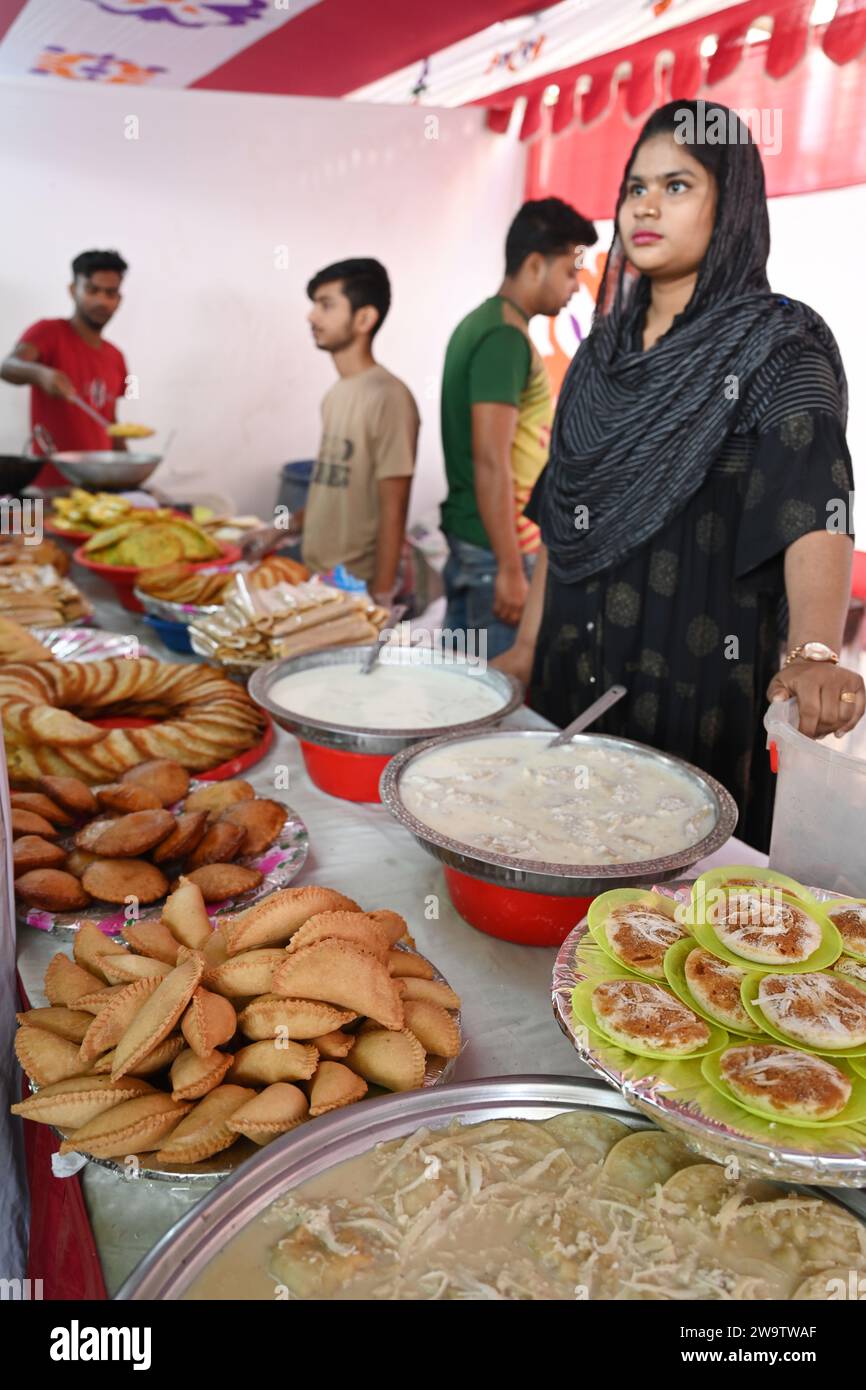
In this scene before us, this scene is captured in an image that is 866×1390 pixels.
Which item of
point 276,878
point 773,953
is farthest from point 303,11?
point 773,953

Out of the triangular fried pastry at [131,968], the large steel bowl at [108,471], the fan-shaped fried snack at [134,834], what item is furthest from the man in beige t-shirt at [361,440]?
the triangular fried pastry at [131,968]

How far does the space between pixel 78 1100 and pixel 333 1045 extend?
8.0 inches

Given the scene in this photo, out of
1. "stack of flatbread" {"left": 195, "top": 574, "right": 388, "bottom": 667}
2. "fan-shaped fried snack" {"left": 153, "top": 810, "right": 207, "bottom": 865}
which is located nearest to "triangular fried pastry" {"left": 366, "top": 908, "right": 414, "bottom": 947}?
"fan-shaped fried snack" {"left": 153, "top": 810, "right": 207, "bottom": 865}

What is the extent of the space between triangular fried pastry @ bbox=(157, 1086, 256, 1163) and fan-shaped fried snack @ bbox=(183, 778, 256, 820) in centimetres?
58

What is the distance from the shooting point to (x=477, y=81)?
18.6ft

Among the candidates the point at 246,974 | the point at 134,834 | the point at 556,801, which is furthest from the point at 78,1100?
the point at 556,801

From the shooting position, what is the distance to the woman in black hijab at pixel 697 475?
1.71 metres

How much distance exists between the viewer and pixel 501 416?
3287mm

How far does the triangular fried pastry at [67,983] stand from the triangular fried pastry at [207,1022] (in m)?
0.15

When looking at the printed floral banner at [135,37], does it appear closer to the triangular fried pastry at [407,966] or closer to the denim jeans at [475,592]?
the denim jeans at [475,592]

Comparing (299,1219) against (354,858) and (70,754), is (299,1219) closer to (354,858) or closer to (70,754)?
(354,858)

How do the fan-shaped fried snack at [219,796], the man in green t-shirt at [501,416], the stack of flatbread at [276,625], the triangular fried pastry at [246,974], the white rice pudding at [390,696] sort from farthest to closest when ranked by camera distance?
the man in green t-shirt at [501,416] < the stack of flatbread at [276,625] < the white rice pudding at [390,696] < the fan-shaped fried snack at [219,796] < the triangular fried pastry at [246,974]

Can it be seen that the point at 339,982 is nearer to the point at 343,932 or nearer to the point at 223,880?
the point at 343,932

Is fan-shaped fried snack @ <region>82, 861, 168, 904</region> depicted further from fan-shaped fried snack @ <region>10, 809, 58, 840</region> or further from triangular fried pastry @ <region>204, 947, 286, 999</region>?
triangular fried pastry @ <region>204, 947, 286, 999</region>
